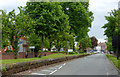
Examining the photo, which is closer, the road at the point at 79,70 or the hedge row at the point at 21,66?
the hedge row at the point at 21,66

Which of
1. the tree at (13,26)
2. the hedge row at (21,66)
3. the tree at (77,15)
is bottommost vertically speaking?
the hedge row at (21,66)

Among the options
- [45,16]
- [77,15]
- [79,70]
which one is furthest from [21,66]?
[77,15]

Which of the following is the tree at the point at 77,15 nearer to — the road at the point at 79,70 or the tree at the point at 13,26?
the road at the point at 79,70

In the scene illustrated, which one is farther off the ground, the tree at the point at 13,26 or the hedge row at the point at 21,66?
the tree at the point at 13,26

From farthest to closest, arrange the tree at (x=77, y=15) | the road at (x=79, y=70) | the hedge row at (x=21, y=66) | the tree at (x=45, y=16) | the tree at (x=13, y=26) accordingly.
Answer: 1. the tree at (x=77, y=15)
2. the tree at (x=45, y=16)
3. the tree at (x=13, y=26)
4. the road at (x=79, y=70)
5. the hedge row at (x=21, y=66)

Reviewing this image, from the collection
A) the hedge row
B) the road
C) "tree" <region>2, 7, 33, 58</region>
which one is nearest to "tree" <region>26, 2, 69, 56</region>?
"tree" <region>2, 7, 33, 58</region>

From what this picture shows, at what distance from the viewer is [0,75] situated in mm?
11258

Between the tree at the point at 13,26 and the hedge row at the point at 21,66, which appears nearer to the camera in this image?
the hedge row at the point at 21,66

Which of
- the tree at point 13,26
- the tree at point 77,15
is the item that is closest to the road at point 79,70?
the tree at point 13,26

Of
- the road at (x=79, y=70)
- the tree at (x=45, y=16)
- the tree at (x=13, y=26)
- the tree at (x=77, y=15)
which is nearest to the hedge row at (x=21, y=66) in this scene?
the road at (x=79, y=70)

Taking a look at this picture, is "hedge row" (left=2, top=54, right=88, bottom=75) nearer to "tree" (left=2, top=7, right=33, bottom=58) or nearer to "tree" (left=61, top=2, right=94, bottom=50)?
"tree" (left=2, top=7, right=33, bottom=58)

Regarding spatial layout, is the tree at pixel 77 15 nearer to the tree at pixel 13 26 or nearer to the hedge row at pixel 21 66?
the hedge row at pixel 21 66

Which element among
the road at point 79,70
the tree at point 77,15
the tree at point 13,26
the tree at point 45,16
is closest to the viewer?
the road at point 79,70

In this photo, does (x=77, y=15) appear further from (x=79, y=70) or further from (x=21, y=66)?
(x=21, y=66)
